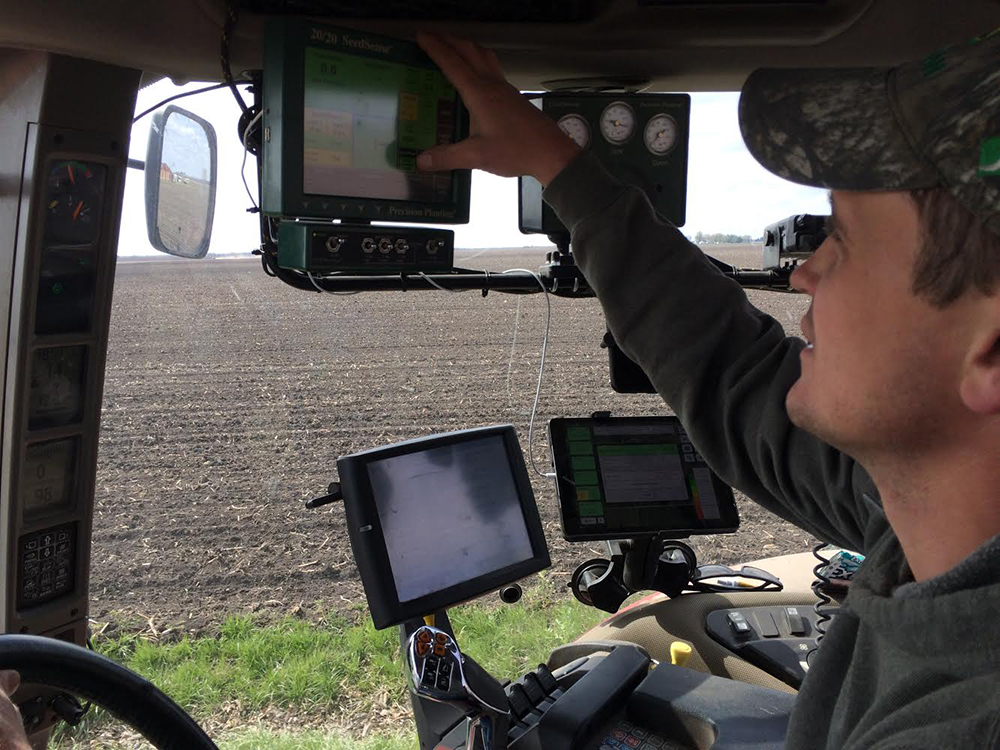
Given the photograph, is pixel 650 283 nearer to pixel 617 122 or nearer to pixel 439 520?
pixel 617 122

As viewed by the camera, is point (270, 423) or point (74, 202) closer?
point (74, 202)

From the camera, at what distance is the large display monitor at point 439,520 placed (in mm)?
1467

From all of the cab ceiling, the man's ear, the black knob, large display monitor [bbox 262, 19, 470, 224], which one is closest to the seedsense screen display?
large display monitor [bbox 262, 19, 470, 224]

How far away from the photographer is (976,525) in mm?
856

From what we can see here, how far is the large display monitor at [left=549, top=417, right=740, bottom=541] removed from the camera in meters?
1.90

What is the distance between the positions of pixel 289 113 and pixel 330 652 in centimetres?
284

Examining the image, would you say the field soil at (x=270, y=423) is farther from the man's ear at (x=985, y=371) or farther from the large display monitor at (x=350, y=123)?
the man's ear at (x=985, y=371)

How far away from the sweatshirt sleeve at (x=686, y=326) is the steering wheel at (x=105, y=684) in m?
0.85

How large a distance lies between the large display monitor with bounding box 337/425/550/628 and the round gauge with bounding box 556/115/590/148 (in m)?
0.56

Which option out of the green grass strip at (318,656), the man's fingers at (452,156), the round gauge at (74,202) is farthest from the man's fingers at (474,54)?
the green grass strip at (318,656)

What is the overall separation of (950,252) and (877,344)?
0.11 m

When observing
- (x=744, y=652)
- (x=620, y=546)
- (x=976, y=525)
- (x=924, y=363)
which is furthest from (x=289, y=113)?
(x=744, y=652)

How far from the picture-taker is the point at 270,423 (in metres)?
5.02

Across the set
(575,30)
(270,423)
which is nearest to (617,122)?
(575,30)
